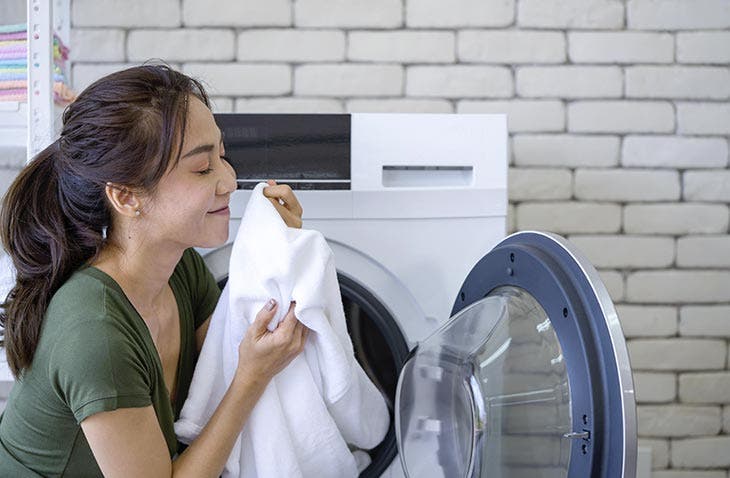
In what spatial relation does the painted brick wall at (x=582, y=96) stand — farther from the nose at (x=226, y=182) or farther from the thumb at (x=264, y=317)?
the thumb at (x=264, y=317)

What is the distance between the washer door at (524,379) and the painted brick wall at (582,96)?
871 mm

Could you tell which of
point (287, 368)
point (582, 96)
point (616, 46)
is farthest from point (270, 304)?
point (616, 46)

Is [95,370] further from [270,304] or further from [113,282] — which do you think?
[270,304]

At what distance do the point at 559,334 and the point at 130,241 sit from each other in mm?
709

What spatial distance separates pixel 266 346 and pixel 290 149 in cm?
44

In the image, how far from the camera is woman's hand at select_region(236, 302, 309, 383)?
49.8 inches

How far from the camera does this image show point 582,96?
7.14 feet

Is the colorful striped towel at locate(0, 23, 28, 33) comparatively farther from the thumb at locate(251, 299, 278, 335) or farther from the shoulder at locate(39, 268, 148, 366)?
the thumb at locate(251, 299, 278, 335)

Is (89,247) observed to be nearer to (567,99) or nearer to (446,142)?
(446,142)

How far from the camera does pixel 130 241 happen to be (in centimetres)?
128

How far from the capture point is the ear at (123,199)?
1.20 meters

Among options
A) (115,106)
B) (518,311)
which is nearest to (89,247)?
(115,106)

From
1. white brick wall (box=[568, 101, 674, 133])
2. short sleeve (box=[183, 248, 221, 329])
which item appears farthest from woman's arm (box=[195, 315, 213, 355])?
white brick wall (box=[568, 101, 674, 133])

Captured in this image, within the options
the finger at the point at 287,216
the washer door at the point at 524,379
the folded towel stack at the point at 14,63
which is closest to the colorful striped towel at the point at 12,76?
the folded towel stack at the point at 14,63
